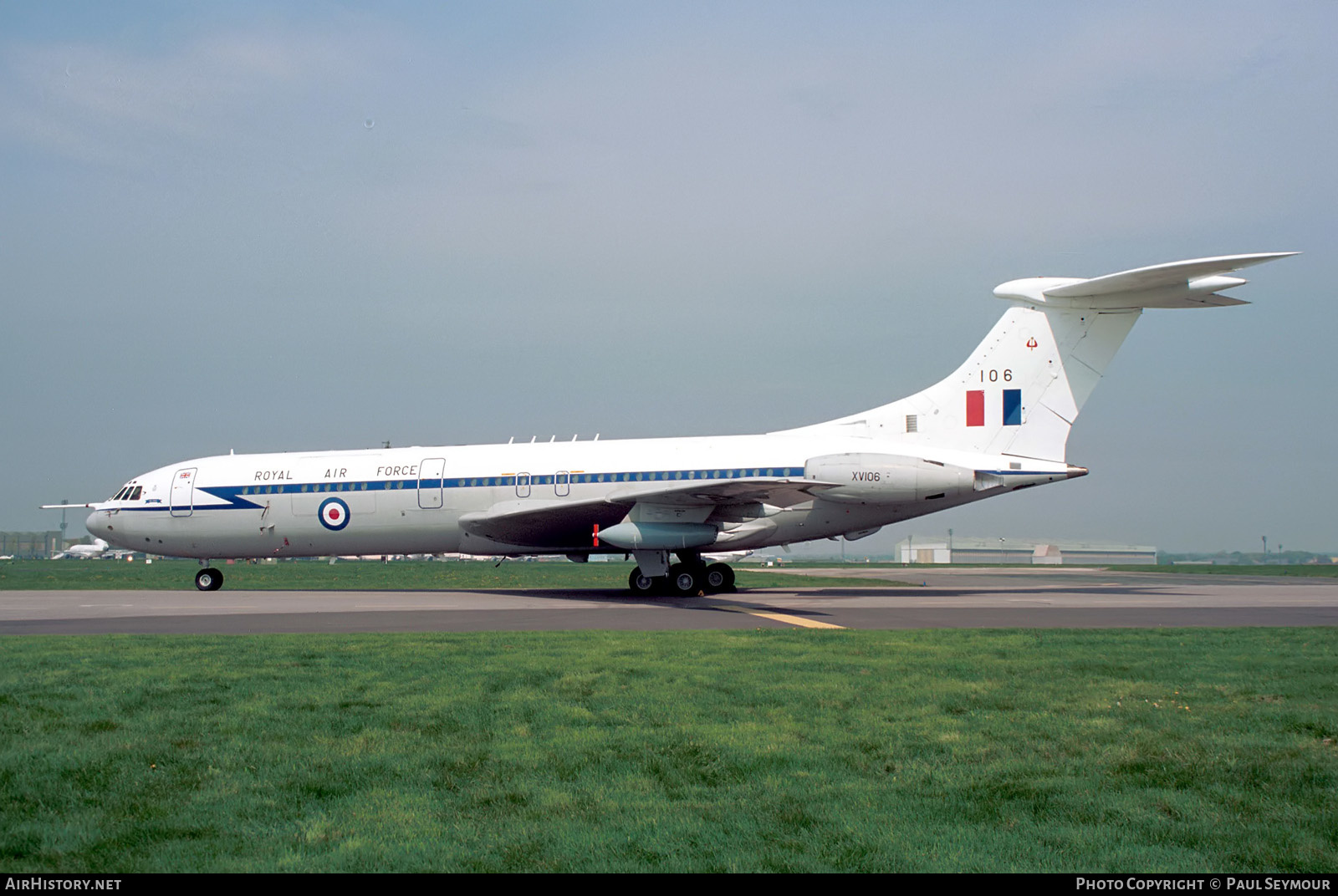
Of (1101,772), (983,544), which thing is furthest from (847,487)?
A: (983,544)

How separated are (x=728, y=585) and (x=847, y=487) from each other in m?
4.48

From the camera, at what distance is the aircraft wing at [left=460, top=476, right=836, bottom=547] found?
2270 centimetres

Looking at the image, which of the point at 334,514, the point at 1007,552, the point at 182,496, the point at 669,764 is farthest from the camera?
the point at 1007,552

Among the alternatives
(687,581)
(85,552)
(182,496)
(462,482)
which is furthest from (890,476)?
(85,552)

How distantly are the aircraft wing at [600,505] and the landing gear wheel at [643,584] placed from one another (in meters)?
1.59

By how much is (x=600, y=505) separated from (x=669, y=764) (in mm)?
18009

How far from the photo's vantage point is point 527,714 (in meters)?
7.77

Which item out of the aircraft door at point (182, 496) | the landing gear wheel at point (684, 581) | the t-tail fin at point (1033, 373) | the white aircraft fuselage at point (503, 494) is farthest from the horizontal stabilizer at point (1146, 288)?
the aircraft door at point (182, 496)

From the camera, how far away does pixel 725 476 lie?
2445cm

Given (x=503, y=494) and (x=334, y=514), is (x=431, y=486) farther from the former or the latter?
(x=334, y=514)

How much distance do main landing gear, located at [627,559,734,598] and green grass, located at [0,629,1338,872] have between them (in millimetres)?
13909

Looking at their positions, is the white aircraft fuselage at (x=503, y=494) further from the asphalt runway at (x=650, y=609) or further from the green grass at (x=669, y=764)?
the green grass at (x=669, y=764)

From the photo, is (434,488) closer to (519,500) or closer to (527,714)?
(519,500)

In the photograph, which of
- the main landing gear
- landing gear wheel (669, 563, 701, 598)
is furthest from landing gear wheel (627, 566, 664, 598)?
landing gear wheel (669, 563, 701, 598)
